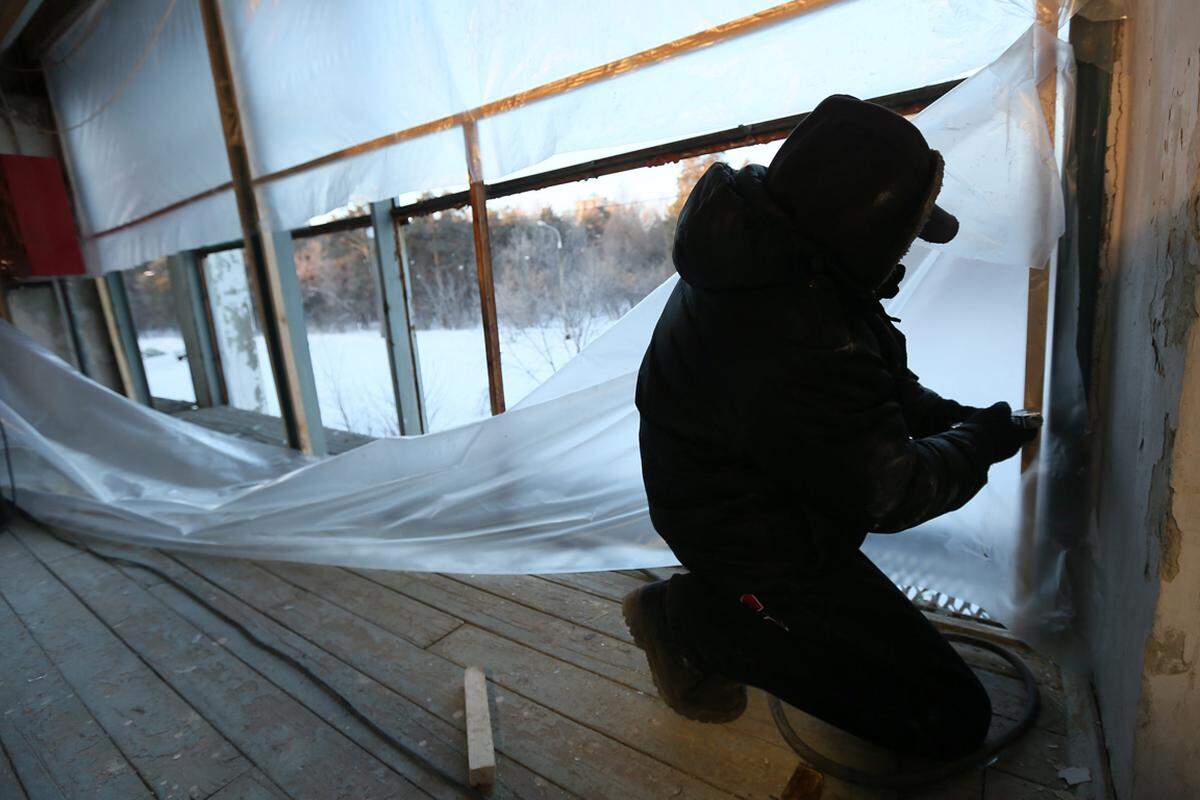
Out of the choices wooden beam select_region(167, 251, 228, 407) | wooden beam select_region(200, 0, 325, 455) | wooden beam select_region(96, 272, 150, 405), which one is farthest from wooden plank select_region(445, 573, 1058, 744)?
wooden beam select_region(96, 272, 150, 405)

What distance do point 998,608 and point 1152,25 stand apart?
1.11 meters

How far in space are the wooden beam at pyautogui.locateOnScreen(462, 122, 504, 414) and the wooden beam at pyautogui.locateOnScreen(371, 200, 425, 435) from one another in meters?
1.23

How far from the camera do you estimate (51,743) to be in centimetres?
127

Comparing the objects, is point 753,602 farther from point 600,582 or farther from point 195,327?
point 195,327

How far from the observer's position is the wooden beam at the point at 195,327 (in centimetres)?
485

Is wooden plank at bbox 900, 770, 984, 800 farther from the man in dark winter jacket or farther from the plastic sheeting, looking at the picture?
the plastic sheeting

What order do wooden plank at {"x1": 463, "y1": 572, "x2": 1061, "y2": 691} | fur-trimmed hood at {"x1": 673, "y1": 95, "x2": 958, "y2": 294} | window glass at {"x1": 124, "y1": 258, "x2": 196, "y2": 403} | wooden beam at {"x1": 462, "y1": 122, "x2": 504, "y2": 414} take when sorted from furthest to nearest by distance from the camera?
window glass at {"x1": 124, "y1": 258, "x2": 196, "y2": 403} → wooden beam at {"x1": 462, "y1": 122, "x2": 504, "y2": 414} → wooden plank at {"x1": 463, "y1": 572, "x2": 1061, "y2": 691} → fur-trimmed hood at {"x1": 673, "y1": 95, "x2": 958, "y2": 294}

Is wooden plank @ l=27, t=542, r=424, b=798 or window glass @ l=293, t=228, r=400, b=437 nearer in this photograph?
wooden plank @ l=27, t=542, r=424, b=798

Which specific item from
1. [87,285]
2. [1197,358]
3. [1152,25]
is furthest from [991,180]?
[87,285]

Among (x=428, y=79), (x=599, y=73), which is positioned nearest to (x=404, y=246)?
(x=428, y=79)

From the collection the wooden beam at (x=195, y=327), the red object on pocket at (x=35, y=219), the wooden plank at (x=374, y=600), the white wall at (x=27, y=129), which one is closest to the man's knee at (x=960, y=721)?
the wooden plank at (x=374, y=600)

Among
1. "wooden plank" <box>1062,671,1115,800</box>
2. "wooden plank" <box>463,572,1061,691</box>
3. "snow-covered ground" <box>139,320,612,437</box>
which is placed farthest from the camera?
"snow-covered ground" <box>139,320,612,437</box>

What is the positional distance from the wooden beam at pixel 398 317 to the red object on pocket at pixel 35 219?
7.62 feet

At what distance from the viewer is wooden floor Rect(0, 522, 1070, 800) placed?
1100 millimetres
